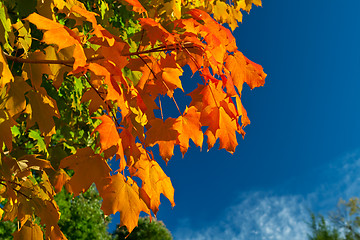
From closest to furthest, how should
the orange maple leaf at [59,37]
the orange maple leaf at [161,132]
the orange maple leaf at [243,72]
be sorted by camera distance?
the orange maple leaf at [59,37], the orange maple leaf at [161,132], the orange maple leaf at [243,72]

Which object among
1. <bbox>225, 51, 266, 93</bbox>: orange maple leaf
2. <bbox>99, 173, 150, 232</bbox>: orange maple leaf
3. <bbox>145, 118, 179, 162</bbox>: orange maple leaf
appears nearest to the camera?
<bbox>99, 173, 150, 232</bbox>: orange maple leaf

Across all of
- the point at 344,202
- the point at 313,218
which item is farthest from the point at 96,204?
the point at 344,202

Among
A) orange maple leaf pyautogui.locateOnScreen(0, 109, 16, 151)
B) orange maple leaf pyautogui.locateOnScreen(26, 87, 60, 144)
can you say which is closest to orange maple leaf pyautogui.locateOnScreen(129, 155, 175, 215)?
orange maple leaf pyautogui.locateOnScreen(26, 87, 60, 144)

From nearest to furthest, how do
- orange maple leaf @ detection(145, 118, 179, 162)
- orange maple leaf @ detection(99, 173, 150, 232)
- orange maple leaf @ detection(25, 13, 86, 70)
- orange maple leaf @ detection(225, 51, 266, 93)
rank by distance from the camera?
orange maple leaf @ detection(25, 13, 86, 70)
orange maple leaf @ detection(99, 173, 150, 232)
orange maple leaf @ detection(145, 118, 179, 162)
orange maple leaf @ detection(225, 51, 266, 93)

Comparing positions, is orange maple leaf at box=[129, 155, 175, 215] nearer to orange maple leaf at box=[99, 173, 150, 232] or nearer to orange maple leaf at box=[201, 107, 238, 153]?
orange maple leaf at box=[99, 173, 150, 232]

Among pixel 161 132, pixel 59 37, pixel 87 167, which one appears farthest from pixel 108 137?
pixel 59 37

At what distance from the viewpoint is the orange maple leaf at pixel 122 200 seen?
1743mm

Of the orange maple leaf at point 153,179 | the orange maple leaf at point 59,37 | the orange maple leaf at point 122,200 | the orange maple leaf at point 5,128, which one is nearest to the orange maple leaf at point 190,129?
the orange maple leaf at point 153,179

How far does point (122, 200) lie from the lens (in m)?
1.78

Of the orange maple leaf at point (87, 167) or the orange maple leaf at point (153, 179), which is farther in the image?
the orange maple leaf at point (153, 179)

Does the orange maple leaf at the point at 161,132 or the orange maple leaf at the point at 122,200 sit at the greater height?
the orange maple leaf at the point at 161,132

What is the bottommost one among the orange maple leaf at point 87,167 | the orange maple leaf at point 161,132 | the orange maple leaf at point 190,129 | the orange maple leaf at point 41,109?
the orange maple leaf at point 87,167

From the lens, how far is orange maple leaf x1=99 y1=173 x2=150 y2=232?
1743mm

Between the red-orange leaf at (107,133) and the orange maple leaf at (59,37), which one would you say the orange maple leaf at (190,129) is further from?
the orange maple leaf at (59,37)
